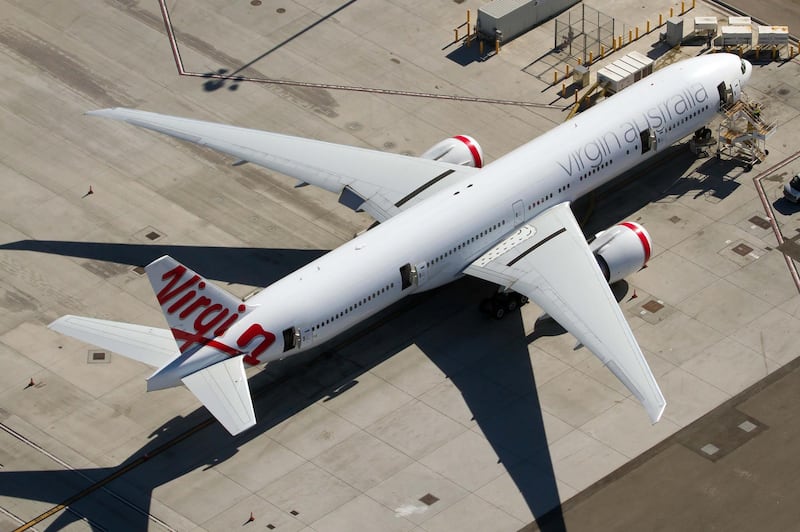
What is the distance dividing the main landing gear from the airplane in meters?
0.08

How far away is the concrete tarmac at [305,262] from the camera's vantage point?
5769cm

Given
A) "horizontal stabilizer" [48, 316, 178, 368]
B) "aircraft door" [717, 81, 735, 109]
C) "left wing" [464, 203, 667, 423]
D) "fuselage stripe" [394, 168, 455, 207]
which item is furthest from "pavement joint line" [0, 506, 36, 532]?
"aircraft door" [717, 81, 735, 109]

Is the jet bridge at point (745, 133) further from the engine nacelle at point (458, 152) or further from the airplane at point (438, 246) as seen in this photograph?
the engine nacelle at point (458, 152)

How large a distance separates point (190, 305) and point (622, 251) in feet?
65.0

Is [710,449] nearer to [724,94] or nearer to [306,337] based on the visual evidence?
[306,337]

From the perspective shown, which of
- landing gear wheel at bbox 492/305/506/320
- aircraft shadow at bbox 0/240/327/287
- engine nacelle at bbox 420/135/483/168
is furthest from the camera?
engine nacelle at bbox 420/135/483/168

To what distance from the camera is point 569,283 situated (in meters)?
61.6

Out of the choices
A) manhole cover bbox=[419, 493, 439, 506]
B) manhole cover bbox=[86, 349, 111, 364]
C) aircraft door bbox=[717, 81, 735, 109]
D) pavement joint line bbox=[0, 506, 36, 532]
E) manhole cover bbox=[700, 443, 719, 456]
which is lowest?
pavement joint line bbox=[0, 506, 36, 532]

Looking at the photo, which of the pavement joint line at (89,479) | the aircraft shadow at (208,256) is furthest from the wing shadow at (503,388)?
the pavement joint line at (89,479)

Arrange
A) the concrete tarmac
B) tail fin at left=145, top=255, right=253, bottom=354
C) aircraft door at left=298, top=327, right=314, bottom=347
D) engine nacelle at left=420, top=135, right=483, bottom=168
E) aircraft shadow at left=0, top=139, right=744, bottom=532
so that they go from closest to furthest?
tail fin at left=145, top=255, right=253, bottom=354
aircraft shadow at left=0, top=139, right=744, bottom=532
the concrete tarmac
aircraft door at left=298, top=327, right=314, bottom=347
engine nacelle at left=420, top=135, right=483, bottom=168

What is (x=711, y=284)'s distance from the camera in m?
66.0

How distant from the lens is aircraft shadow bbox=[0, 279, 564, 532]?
2253 inches

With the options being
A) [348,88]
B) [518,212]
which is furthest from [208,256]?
[348,88]

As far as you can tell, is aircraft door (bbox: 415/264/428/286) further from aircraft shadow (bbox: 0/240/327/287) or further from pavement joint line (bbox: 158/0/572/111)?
pavement joint line (bbox: 158/0/572/111)
